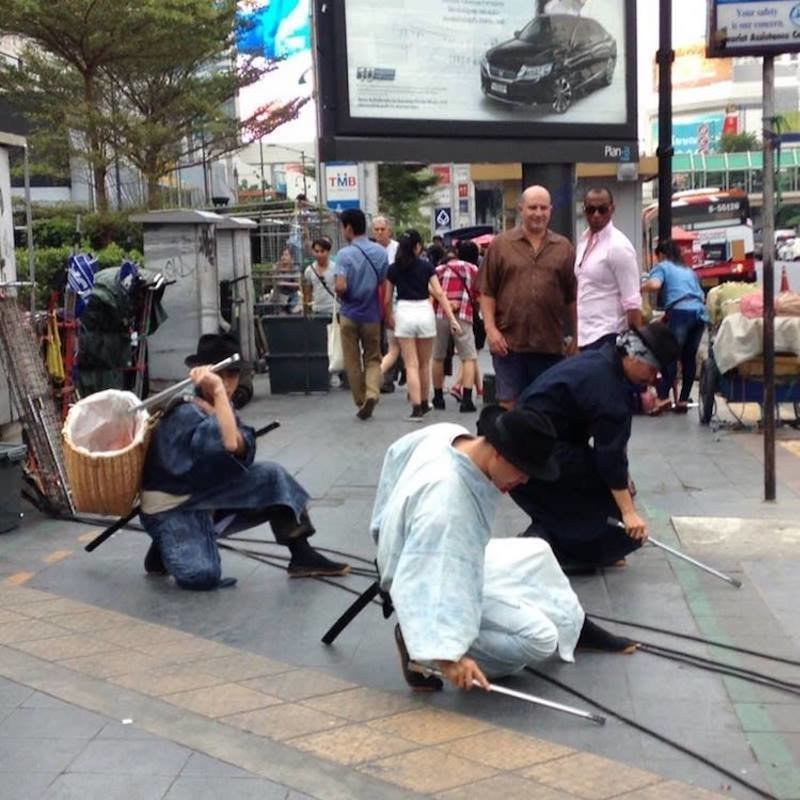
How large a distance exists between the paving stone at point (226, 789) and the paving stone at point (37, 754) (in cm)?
43

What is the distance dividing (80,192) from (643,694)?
33.5m

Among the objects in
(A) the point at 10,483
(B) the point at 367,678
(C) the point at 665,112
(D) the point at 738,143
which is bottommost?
(B) the point at 367,678

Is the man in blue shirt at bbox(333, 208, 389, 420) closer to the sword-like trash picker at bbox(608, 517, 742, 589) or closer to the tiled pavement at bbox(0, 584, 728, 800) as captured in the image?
the sword-like trash picker at bbox(608, 517, 742, 589)

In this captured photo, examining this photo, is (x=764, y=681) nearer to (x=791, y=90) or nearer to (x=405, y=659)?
(x=405, y=659)

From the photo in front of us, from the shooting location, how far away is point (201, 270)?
44.3 feet

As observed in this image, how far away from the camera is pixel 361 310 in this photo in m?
11.9

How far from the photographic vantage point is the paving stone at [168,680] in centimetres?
507

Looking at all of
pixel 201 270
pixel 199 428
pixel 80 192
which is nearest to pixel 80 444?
pixel 199 428

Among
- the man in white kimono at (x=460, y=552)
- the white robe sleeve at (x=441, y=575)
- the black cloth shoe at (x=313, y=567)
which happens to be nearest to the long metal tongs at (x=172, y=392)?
the black cloth shoe at (x=313, y=567)

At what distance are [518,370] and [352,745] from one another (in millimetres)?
3744

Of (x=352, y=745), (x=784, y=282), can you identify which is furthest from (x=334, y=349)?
(x=352, y=745)

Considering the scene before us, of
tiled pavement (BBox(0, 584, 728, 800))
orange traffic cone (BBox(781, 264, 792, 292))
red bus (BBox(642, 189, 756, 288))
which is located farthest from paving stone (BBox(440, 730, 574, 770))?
red bus (BBox(642, 189, 756, 288))

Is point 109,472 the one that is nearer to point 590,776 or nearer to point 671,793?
point 590,776

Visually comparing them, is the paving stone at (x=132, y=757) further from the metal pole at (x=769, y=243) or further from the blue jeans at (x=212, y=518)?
the metal pole at (x=769, y=243)
